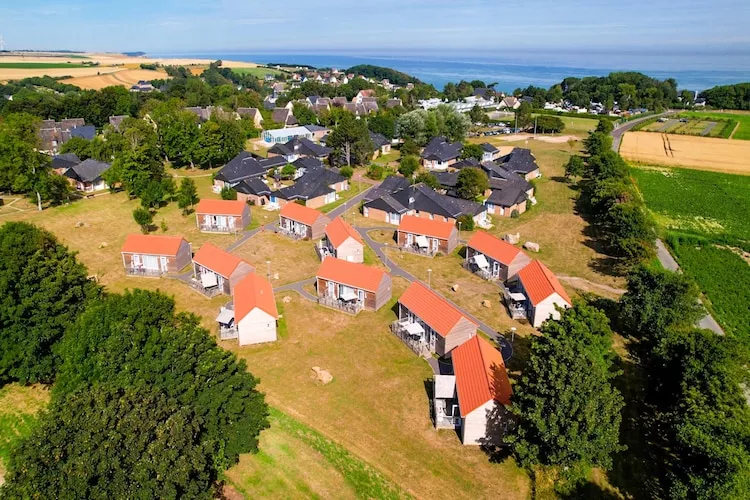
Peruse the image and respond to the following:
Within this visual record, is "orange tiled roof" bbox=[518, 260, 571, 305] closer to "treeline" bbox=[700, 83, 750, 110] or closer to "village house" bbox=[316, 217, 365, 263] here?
"village house" bbox=[316, 217, 365, 263]

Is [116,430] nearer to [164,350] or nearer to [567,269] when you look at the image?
[164,350]

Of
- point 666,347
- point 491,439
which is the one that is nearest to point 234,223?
point 491,439

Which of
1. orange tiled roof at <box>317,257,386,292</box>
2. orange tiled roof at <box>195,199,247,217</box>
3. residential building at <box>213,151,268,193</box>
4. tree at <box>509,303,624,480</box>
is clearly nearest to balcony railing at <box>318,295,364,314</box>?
orange tiled roof at <box>317,257,386,292</box>

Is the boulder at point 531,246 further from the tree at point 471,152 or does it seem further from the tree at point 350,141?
the tree at point 350,141

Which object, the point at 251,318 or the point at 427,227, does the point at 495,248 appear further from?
the point at 251,318

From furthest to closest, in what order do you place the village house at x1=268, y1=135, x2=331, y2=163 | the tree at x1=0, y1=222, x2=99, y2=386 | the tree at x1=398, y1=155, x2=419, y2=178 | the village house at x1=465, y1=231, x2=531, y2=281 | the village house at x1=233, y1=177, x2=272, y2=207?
1. the village house at x1=268, y1=135, x2=331, y2=163
2. the tree at x1=398, y1=155, x2=419, y2=178
3. the village house at x1=233, y1=177, x2=272, y2=207
4. the village house at x1=465, y1=231, x2=531, y2=281
5. the tree at x1=0, y1=222, x2=99, y2=386

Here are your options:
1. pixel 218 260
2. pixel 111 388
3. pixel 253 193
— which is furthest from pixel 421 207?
pixel 111 388
